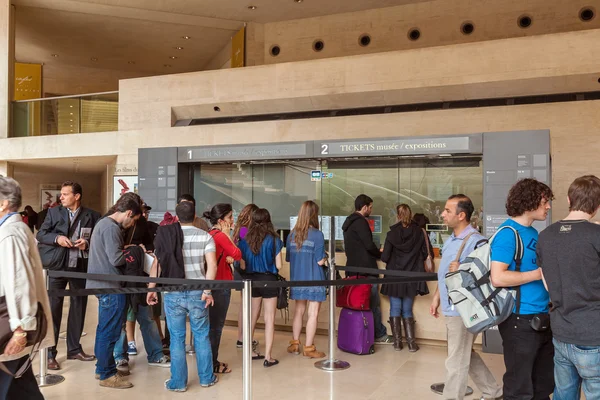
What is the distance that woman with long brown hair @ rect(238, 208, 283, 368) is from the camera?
6412mm

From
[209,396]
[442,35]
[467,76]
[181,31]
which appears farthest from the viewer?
[181,31]

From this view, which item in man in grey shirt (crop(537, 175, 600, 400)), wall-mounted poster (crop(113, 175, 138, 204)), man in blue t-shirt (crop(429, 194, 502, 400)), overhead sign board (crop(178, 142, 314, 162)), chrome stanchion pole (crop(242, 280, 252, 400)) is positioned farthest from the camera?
wall-mounted poster (crop(113, 175, 138, 204))

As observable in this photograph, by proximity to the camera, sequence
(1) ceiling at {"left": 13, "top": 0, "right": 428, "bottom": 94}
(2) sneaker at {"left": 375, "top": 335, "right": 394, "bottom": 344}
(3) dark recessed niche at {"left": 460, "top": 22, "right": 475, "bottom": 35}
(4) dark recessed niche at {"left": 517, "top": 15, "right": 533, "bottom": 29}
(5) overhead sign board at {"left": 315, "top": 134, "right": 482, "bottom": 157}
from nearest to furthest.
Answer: (5) overhead sign board at {"left": 315, "top": 134, "right": 482, "bottom": 157}, (2) sneaker at {"left": 375, "top": 335, "right": 394, "bottom": 344}, (4) dark recessed niche at {"left": 517, "top": 15, "right": 533, "bottom": 29}, (3) dark recessed niche at {"left": 460, "top": 22, "right": 475, "bottom": 35}, (1) ceiling at {"left": 13, "top": 0, "right": 428, "bottom": 94}

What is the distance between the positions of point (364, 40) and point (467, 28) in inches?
90.9

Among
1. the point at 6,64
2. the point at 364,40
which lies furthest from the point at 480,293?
the point at 6,64

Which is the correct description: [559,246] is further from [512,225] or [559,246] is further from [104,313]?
[104,313]

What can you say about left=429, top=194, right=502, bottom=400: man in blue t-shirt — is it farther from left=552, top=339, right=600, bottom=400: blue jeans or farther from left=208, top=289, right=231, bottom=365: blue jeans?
left=208, top=289, right=231, bottom=365: blue jeans

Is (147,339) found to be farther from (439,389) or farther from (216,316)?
(439,389)

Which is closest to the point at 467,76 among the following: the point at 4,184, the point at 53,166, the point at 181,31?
the point at 4,184

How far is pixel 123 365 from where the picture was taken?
19.9 feet

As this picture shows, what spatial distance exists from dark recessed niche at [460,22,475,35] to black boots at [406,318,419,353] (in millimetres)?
7305

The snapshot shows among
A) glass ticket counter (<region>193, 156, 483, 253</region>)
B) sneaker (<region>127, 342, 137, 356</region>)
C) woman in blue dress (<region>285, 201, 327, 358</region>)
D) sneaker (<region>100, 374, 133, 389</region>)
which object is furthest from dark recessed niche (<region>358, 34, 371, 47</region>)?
sneaker (<region>100, 374, 133, 389</region>)

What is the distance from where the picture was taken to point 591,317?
3.06 meters

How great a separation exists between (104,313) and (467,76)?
22.1ft
